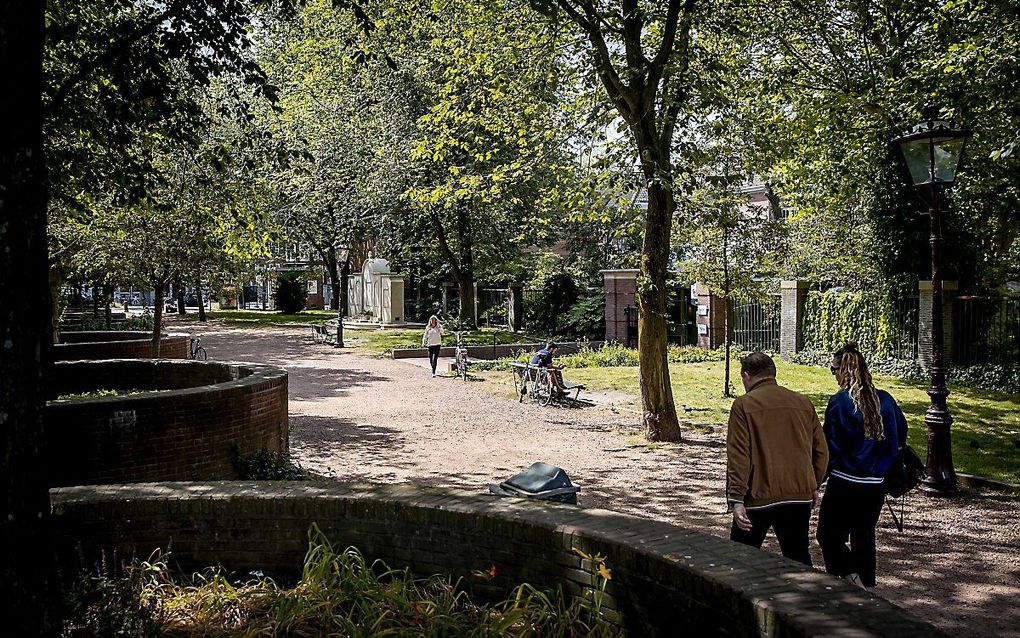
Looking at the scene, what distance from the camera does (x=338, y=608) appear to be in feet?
14.4

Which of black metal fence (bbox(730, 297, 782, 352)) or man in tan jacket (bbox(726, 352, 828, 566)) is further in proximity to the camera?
black metal fence (bbox(730, 297, 782, 352))

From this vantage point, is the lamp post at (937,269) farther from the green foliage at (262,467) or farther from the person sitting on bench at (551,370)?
the person sitting on bench at (551,370)

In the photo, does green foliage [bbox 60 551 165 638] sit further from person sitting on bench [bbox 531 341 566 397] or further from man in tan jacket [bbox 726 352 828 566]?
person sitting on bench [bbox 531 341 566 397]

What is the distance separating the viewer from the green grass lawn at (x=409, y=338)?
1191 inches

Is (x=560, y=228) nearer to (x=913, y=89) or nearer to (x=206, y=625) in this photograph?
(x=913, y=89)

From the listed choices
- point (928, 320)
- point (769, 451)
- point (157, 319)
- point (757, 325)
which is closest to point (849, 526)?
point (769, 451)

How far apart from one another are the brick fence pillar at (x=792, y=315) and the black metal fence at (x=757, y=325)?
0.93 m

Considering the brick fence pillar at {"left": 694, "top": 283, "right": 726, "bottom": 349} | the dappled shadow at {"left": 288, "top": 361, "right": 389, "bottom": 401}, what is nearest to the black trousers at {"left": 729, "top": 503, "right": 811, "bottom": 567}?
the dappled shadow at {"left": 288, "top": 361, "right": 389, "bottom": 401}

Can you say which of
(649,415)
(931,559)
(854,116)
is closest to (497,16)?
(649,415)

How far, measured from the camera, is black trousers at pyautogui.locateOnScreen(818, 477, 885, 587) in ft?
17.9

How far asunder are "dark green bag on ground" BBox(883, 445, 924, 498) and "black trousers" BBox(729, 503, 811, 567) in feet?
2.44

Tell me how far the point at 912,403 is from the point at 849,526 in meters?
11.9

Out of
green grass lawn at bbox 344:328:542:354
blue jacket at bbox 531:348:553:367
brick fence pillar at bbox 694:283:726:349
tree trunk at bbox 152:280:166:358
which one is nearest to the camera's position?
blue jacket at bbox 531:348:553:367

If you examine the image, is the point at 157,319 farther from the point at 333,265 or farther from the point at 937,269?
the point at 333,265
